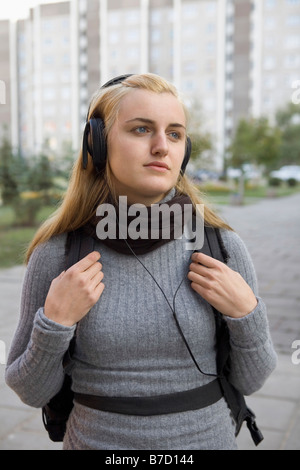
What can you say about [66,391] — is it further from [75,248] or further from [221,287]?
[221,287]

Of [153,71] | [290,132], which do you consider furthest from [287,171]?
[153,71]

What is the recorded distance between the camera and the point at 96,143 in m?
1.29

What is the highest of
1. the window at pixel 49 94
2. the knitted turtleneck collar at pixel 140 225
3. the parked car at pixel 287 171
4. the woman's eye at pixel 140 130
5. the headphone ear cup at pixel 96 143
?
the window at pixel 49 94

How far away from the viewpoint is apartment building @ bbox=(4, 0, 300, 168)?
16.8 m

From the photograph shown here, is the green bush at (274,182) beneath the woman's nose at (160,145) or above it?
beneath

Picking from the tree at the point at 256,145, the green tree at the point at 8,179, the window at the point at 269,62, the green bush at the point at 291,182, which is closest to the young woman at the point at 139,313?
the green tree at the point at 8,179

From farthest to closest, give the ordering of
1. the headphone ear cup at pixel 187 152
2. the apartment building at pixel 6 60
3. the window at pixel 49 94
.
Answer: the window at pixel 49 94, the apartment building at pixel 6 60, the headphone ear cup at pixel 187 152

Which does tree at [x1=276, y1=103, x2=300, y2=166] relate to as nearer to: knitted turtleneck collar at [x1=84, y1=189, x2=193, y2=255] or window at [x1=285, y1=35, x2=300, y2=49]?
window at [x1=285, y1=35, x2=300, y2=49]

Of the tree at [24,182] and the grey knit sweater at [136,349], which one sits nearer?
the grey knit sweater at [136,349]

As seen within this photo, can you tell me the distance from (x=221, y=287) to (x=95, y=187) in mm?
436

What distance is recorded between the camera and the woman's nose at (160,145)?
121 cm

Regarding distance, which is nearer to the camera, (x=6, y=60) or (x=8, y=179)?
(x=8, y=179)

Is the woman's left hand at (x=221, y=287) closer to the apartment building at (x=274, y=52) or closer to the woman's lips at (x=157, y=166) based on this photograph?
the woman's lips at (x=157, y=166)

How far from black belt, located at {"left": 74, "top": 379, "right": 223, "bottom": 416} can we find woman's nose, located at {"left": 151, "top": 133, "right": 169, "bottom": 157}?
571mm
